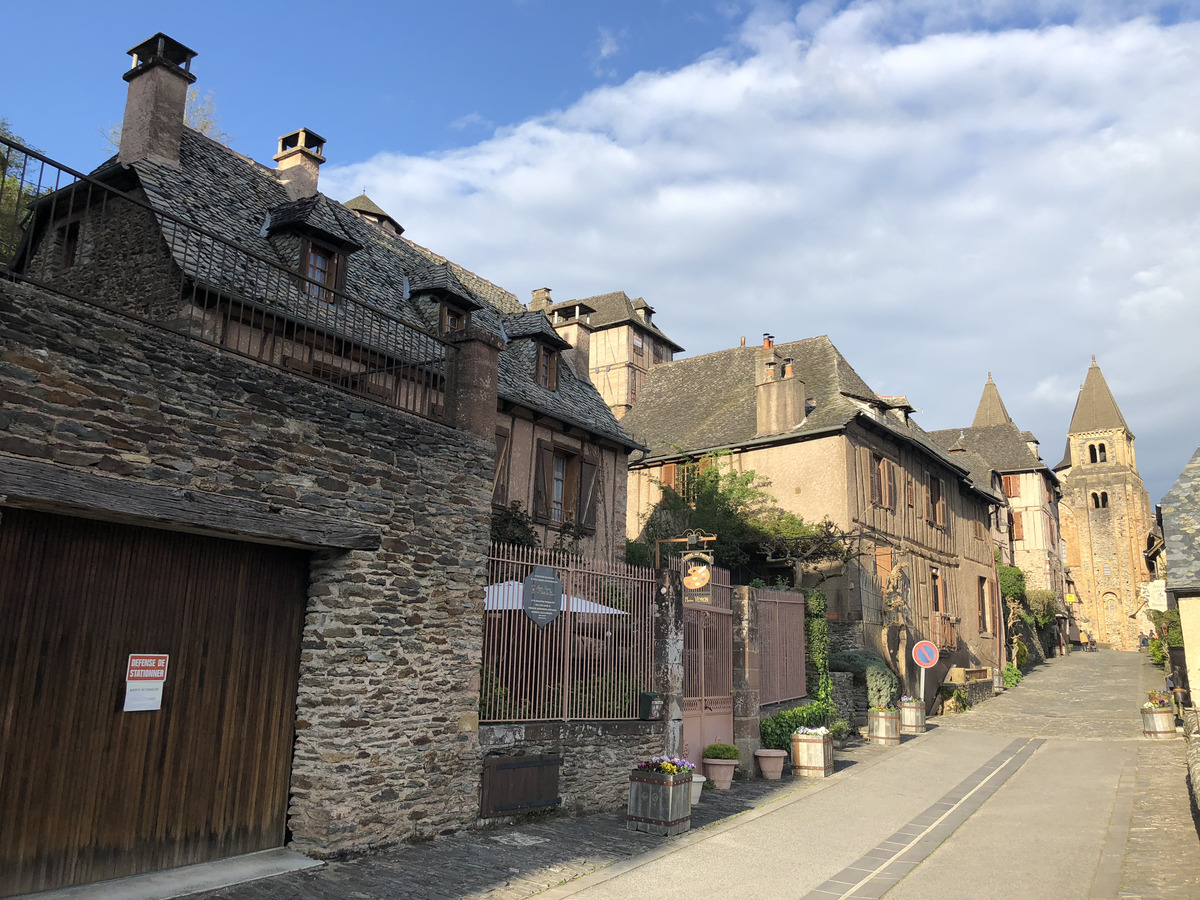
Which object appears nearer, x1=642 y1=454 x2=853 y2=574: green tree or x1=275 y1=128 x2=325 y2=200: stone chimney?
x1=275 y1=128 x2=325 y2=200: stone chimney

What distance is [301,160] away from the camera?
55.7ft

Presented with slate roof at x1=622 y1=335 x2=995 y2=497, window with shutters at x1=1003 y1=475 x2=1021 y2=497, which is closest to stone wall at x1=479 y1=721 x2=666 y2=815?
slate roof at x1=622 y1=335 x2=995 y2=497

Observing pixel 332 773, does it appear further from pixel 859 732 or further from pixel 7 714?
pixel 859 732

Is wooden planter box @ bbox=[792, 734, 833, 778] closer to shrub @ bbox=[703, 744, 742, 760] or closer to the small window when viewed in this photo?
shrub @ bbox=[703, 744, 742, 760]

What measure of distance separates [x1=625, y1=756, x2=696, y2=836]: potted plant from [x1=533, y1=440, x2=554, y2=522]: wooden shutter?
792 cm

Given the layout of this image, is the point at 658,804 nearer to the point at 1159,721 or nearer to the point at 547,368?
the point at 547,368

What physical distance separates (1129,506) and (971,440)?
24.1 m

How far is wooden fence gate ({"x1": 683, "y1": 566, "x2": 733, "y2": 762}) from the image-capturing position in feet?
40.1

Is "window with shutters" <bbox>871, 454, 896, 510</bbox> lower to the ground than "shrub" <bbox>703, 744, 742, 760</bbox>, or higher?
higher

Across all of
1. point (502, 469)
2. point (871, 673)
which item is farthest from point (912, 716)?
point (502, 469)

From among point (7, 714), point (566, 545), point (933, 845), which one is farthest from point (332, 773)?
point (566, 545)

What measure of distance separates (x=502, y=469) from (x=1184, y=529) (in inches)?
495

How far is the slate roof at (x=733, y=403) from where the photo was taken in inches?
896

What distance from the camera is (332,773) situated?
23.9ft
